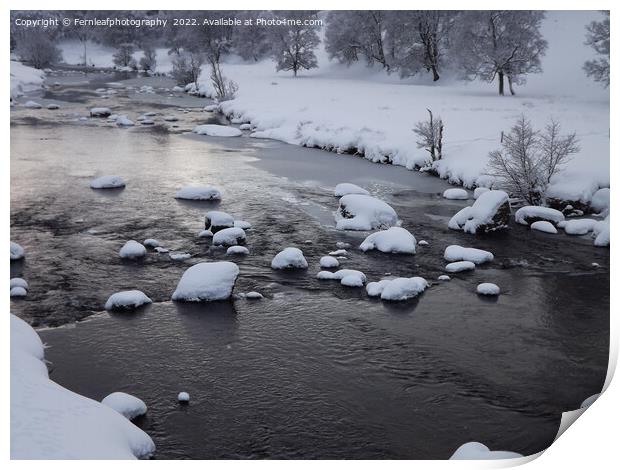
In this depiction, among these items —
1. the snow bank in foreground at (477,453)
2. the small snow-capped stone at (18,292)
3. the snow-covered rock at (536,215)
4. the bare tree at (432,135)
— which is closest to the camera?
the snow bank in foreground at (477,453)

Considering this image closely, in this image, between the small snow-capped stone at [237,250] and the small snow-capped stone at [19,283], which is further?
the small snow-capped stone at [237,250]

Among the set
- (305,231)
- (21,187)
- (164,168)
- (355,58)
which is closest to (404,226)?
(305,231)

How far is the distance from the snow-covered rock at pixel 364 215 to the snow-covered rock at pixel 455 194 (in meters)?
2.39

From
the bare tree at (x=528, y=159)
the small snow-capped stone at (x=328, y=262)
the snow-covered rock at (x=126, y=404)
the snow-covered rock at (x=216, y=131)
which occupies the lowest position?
the snow-covered rock at (x=126, y=404)

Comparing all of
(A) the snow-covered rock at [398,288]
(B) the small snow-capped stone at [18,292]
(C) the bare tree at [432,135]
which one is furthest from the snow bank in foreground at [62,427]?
(C) the bare tree at [432,135]

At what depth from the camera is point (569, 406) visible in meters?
7.08

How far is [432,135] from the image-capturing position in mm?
16703

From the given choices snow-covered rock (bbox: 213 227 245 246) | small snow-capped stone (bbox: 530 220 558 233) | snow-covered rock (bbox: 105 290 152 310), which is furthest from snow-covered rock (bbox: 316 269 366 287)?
small snow-capped stone (bbox: 530 220 558 233)

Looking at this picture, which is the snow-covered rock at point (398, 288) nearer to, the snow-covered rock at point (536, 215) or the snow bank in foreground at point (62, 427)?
the snow-covered rock at point (536, 215)

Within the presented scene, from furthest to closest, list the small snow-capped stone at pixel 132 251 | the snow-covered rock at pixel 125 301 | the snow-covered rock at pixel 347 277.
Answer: the small snow-capped stone at pixel 132 251 < the snow-covered rock at pixel 347 277 < the snow-covered rock at pixel 125 301

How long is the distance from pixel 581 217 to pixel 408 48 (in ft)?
15.9

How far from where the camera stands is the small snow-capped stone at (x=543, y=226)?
1284 cm

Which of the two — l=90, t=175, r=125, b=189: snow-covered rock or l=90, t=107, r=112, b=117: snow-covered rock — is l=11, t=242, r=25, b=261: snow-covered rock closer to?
l=90, t=175, r=125, b=189: snow-covered rock

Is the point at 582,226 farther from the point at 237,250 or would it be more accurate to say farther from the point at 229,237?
the point at 229,237
